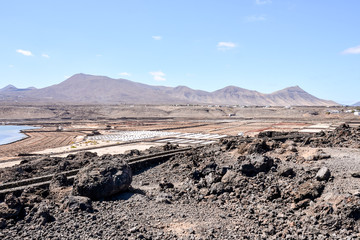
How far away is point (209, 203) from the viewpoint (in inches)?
406

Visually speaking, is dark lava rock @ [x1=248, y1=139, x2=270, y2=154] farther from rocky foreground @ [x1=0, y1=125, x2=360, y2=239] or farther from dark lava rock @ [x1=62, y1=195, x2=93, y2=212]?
dark lava rock @ [x1=62, y1=195, x2=93, y2=212]

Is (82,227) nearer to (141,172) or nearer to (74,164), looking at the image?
(141,172)

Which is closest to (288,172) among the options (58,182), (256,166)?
(256,166)

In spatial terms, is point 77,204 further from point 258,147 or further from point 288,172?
point 258,147

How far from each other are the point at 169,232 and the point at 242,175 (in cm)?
432

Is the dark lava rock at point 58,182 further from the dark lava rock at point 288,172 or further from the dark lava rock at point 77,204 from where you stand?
the dark lava rock at point 288,172

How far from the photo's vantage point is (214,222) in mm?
8828

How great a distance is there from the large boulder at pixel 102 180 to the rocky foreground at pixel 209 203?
0.04 m

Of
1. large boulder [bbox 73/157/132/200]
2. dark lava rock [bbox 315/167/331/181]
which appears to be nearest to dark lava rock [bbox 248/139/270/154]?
dark lava rock [bbox 315/167/331/181]

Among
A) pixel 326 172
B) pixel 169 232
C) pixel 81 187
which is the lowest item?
pixel 169 232

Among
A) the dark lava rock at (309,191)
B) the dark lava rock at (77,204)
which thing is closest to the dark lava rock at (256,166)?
the dark lava rock at (309,191)

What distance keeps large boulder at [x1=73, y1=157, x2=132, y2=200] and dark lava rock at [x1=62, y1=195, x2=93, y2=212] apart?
0.70 meters

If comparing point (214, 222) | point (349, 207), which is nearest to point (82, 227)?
point (214, 222)

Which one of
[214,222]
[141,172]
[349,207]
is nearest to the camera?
[349,207]
